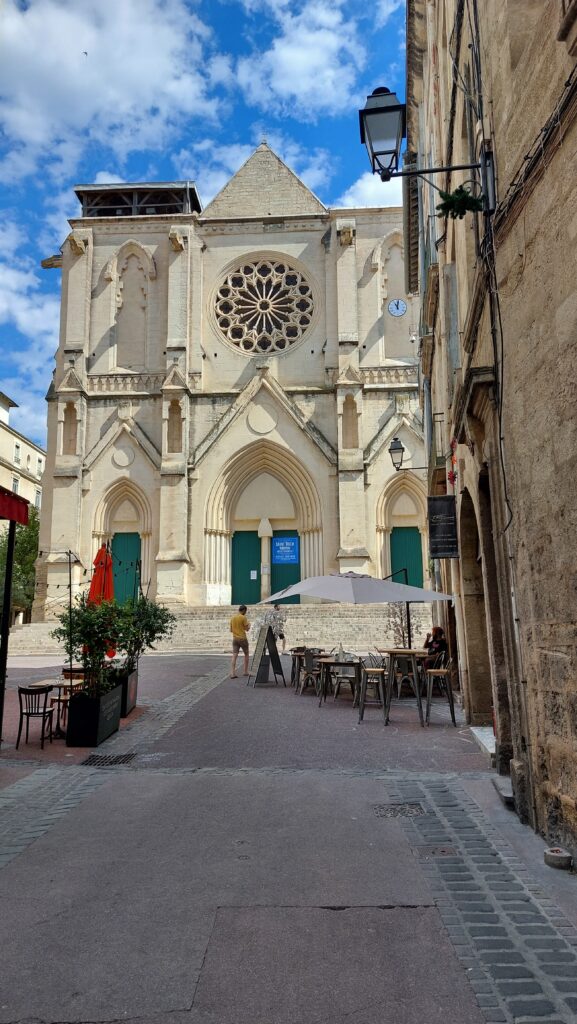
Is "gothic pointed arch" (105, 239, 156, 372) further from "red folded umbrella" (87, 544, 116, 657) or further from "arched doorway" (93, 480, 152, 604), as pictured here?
"red folded umbrella" (87, 544, 116, 657)

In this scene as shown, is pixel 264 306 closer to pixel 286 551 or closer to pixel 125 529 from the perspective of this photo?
pixel 286 551

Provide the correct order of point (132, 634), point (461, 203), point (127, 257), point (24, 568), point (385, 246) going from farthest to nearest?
point (24, 568)
point (127, 257)
point (385, 246)
point (132, 634)
point (461, 203)

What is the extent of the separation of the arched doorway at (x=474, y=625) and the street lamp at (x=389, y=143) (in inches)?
167

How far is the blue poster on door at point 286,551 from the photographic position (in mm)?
29422

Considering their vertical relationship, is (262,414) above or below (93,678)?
above

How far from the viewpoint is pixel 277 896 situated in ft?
12.1

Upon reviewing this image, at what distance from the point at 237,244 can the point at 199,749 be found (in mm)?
28349

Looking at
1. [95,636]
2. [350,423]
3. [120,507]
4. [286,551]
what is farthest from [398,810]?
[120,507]

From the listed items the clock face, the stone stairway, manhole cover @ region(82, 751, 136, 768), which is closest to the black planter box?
manhole cover @ region(82, 751, 136, 768)

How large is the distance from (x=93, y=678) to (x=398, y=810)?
15.1 ft

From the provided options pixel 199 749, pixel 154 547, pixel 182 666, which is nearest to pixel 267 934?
pixel 199 749

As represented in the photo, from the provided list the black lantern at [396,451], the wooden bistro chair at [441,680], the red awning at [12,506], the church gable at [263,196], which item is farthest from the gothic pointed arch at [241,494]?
the red awning at [12,506]

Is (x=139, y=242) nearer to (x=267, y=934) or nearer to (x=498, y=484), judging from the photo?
(x=498, y=484)

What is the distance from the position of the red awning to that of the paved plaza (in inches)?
113
